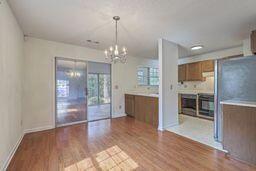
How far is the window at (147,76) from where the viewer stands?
→ 6317 millimetres

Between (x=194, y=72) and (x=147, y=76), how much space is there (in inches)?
82.5

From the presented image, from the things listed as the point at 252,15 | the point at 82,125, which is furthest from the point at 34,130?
the point at 252,15

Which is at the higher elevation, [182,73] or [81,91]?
[182,73]

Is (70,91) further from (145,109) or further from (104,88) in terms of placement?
(145,109)

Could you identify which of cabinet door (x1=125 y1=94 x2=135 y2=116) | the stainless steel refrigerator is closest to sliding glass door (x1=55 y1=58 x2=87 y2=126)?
cabinet door (x1=125 y1=94 x2=135 y2=116)

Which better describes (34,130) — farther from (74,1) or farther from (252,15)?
(252,15)

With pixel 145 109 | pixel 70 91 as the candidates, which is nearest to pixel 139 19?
pixel 145 109

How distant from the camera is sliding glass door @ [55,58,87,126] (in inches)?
164

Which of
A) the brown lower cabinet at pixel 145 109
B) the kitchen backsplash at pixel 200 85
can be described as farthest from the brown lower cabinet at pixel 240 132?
the kitchen backsplash at pixel 200 85

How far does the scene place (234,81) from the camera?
261cm

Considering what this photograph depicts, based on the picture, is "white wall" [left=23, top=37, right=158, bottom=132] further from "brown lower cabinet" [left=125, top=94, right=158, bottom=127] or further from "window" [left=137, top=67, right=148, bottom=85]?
"window" [left=137, top=67, right=148, bottom=85]

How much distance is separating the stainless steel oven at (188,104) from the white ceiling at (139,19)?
2.30 m

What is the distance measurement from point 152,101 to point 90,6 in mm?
3015

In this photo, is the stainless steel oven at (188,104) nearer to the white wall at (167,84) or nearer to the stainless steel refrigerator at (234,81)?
the white wall at (167,84)
